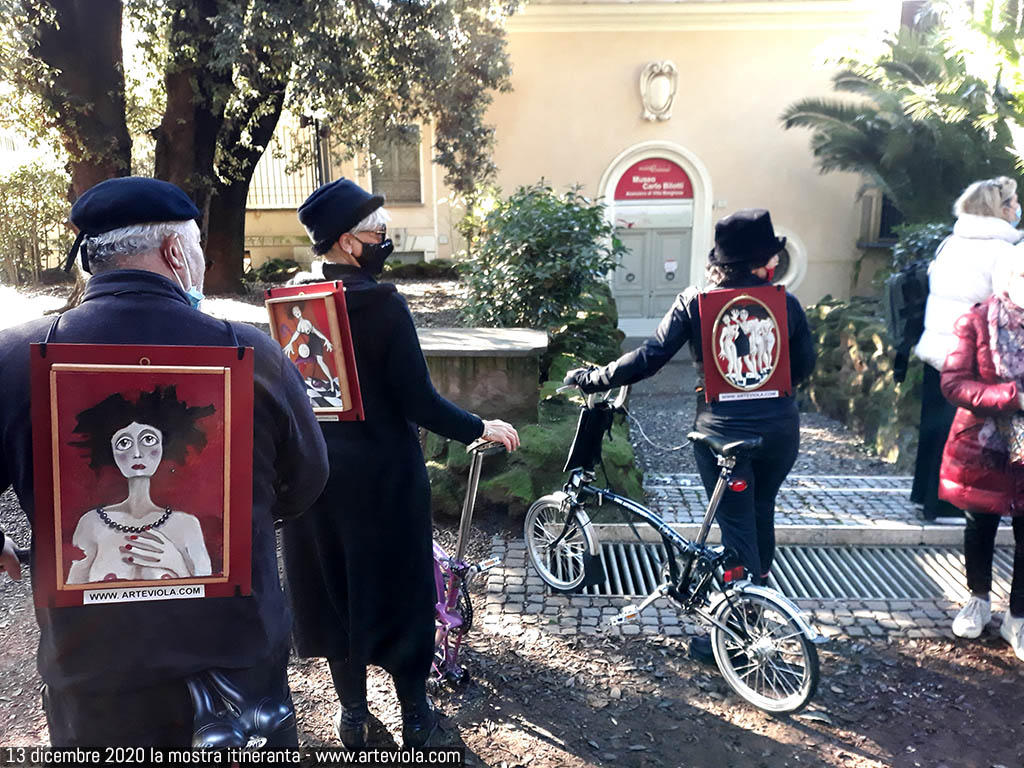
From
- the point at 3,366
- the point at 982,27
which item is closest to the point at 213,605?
the point at 3,366

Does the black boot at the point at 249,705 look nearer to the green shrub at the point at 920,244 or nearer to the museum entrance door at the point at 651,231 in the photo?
the green shrub at the point at 920,244

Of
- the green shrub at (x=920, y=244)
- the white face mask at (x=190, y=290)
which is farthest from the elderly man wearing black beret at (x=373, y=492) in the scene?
the green shrub at (x=920, y=244)

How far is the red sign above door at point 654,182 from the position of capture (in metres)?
14.2

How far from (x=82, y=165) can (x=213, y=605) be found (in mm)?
8165

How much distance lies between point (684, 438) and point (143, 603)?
6.83m

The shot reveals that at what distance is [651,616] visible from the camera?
12.2ft

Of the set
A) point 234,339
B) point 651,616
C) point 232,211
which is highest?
point 232,211

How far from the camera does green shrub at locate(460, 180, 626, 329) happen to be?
6.73 meters

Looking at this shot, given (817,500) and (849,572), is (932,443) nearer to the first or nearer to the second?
(817,500)

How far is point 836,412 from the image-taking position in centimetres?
936

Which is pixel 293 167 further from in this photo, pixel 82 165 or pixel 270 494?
pixel 270 494

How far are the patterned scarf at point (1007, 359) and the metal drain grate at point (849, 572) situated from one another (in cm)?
104

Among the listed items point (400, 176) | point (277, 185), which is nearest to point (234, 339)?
point (400, 176)

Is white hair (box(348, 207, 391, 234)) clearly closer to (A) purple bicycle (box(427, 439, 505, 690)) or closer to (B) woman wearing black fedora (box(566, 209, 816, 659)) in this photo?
(A) purple bicycle (box(427, 439, 505, 690))
